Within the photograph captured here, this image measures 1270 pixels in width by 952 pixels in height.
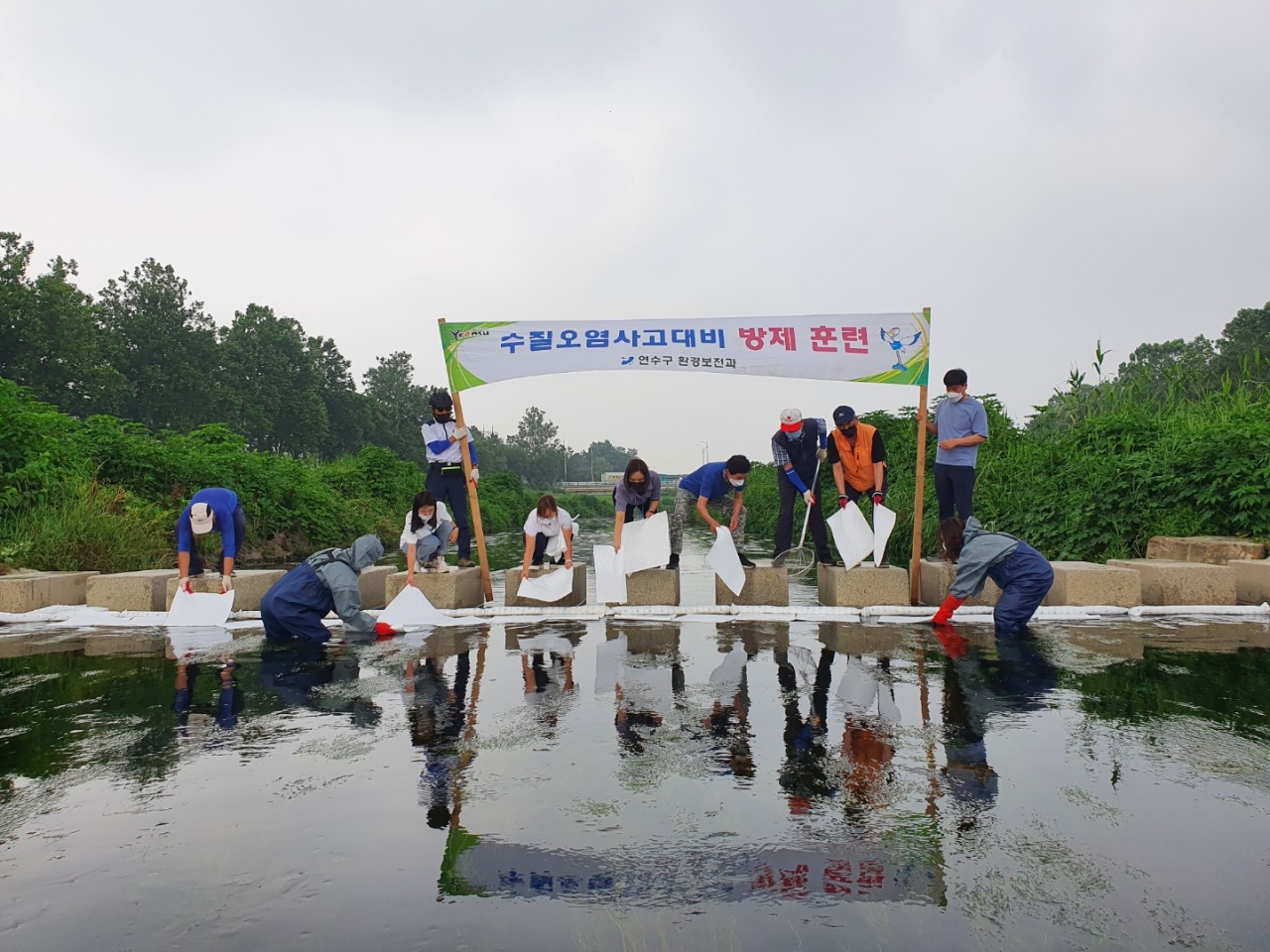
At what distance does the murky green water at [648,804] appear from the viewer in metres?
2.66

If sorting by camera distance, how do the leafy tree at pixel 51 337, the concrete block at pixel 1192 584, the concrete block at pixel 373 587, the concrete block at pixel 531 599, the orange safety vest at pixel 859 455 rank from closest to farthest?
the concrete block at pixel 1192 584
the orange safety vest at pixel 859 455
the concrete block at pixel 531 599
the concrete block at pixel 373 587
the leafy tree at pixel 51 337

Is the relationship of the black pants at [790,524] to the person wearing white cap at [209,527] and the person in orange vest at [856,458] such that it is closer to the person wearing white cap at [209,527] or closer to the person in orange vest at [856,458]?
the person in orange vest at [856,458]

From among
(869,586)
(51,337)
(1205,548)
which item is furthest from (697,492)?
(51,337)

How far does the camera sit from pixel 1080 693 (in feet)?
16.5

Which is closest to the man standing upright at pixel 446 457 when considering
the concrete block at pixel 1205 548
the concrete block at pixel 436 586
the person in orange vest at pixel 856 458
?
the concrete block at pixel 436 586

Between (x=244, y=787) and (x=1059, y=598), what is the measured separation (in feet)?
23.0

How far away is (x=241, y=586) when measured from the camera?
8.90 m

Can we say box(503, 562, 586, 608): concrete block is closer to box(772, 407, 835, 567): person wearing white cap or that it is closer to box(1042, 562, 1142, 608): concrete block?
box(772, 407, 835, 567): person wearing white cap

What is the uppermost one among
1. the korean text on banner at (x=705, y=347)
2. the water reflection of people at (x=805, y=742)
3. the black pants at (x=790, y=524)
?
the korean text on banner at (x=705, y=347)

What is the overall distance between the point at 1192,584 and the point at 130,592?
34.1 feet

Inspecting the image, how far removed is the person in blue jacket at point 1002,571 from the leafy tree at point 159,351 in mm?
55938

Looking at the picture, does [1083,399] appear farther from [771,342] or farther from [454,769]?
[454,769]

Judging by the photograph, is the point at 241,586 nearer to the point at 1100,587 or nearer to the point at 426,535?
the point at 426,535

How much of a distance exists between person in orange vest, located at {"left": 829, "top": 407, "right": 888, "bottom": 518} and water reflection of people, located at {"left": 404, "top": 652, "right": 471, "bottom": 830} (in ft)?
13.6
